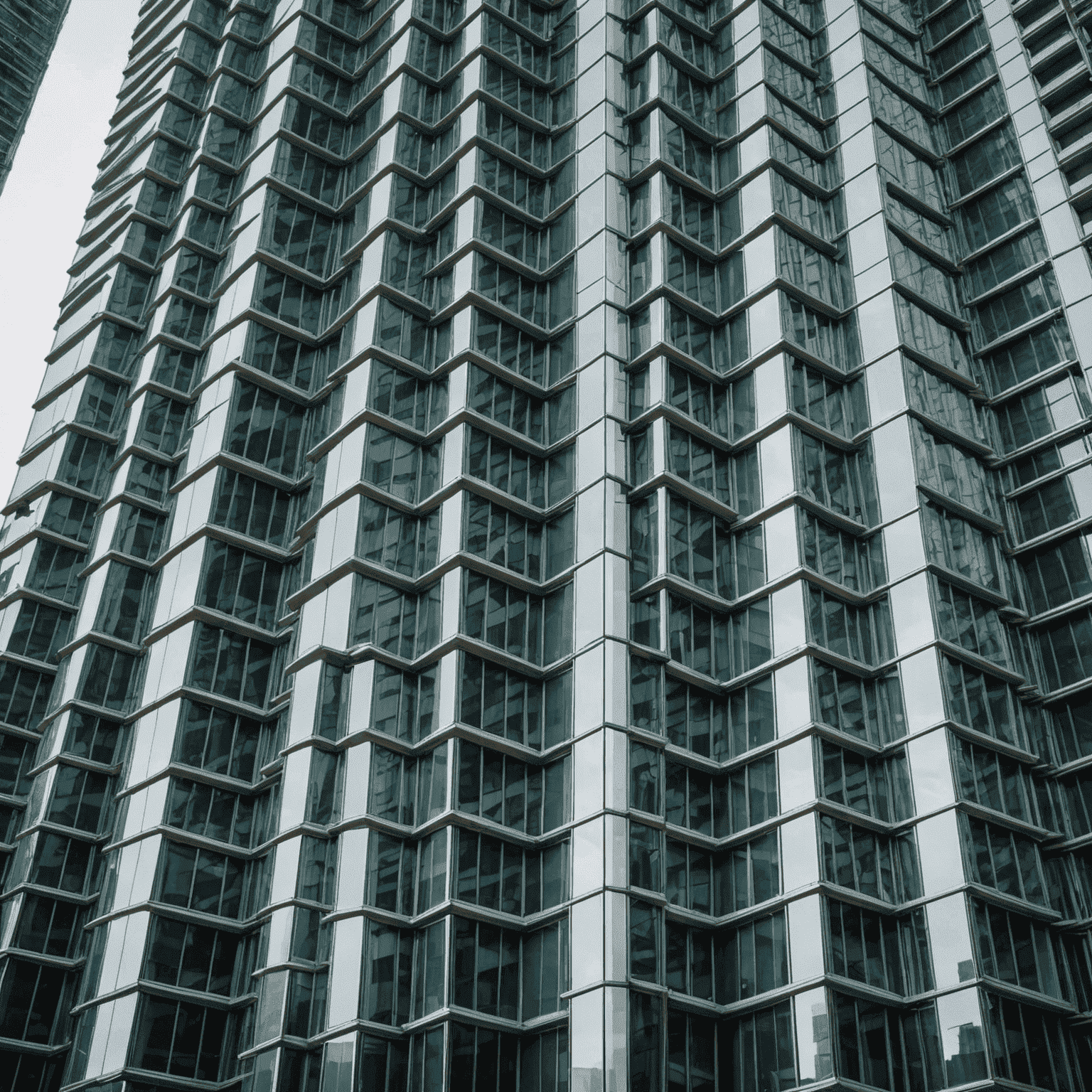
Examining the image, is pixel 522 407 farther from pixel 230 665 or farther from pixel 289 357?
pixel 230 665

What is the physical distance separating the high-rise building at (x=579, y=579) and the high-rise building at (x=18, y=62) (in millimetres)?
23949

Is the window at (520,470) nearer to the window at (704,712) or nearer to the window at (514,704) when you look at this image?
the window at (514,704)

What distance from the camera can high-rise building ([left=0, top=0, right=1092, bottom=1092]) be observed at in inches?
1655

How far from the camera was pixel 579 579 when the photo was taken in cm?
4878

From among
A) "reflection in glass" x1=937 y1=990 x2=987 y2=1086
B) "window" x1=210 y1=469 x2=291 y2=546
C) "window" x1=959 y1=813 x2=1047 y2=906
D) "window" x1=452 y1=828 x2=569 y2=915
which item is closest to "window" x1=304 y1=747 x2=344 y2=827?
"window" x1=452 y1=828 x2=569 y2=915

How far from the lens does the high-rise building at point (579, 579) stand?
42031 mm

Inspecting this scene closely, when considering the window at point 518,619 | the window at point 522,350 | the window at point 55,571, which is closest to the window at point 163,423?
the window at point 55,571

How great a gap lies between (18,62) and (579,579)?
66240 millimetres

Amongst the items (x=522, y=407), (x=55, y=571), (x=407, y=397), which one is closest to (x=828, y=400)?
(x=522, y=407)

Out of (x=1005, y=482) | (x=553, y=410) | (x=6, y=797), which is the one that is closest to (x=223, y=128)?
(x=553, y=410)

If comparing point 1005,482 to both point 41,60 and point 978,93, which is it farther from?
point 41,60

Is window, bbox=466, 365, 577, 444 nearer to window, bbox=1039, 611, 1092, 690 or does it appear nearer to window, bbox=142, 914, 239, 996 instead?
window, bbox=1039, 611, 1092, 690

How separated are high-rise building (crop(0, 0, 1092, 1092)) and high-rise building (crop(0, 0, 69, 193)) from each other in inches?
943

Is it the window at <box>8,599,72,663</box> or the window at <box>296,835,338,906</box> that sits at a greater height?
the window at <box>8,599,72,663</box>
